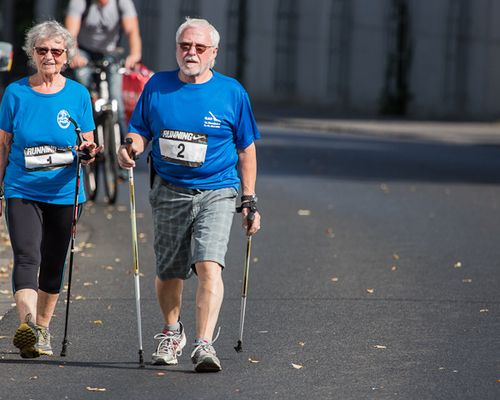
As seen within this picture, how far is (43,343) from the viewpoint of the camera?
816 centimetres

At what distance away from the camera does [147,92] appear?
25.9 ft

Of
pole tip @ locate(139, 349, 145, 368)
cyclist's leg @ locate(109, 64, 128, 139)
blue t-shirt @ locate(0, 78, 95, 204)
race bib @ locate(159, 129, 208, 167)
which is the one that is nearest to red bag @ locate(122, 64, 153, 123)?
cyclist's leg @ locate(109, 64, 128, 139)

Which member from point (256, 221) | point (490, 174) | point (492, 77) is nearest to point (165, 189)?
point (256, 221)

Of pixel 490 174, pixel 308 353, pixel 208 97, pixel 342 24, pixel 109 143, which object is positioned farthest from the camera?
pixel 342 24

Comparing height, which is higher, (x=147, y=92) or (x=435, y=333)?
(x=147, y=92)

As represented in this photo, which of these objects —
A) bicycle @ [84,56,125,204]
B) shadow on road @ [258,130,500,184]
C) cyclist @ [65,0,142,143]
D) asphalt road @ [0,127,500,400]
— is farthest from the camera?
shadow on road @ [258,130,500,184]

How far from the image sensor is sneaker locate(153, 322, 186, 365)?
7905 millimetres

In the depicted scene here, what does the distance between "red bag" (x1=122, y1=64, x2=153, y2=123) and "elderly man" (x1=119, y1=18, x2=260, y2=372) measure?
23.5ft

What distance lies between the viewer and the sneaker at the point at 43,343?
808 cm

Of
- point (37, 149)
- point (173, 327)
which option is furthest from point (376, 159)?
point (37, 149)

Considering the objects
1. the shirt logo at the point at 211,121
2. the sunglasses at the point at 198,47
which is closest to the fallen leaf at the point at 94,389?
the shirt logo at the point at 211,121

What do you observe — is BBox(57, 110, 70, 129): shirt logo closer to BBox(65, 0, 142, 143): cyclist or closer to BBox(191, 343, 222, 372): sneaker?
BBox(191, 343, 222, 372): sneaker

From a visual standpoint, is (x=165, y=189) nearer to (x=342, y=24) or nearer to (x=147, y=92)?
(x=147, y=92)

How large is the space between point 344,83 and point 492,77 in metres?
6.59
